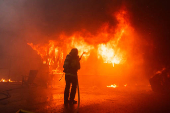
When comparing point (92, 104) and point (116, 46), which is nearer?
point (92, 104)

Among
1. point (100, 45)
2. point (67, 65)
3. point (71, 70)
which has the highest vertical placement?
point (100, 45)

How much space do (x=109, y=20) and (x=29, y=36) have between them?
40.6 feet

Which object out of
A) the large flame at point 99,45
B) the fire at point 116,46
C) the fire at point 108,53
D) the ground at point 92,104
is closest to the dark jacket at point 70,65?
the ground at point 92,104

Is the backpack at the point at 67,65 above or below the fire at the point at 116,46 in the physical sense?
below

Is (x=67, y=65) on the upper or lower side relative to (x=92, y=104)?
upper

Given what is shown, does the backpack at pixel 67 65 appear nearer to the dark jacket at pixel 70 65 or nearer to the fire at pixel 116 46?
the dark jacket at pixel 70 65

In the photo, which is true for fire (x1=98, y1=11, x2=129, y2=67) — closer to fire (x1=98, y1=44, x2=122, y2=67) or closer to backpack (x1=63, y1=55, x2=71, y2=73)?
fire (x1=98, y1=44, x2=122, y2=67)

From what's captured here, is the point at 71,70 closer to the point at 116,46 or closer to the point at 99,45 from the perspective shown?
the point at 116,46

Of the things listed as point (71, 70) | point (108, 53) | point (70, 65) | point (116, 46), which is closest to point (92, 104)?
point (71, 70)

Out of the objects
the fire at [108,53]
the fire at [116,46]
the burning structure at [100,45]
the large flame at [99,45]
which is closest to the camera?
the fire at [116,46]

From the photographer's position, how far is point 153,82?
8258 millimetres

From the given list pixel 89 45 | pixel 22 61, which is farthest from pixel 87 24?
pixel 22 61

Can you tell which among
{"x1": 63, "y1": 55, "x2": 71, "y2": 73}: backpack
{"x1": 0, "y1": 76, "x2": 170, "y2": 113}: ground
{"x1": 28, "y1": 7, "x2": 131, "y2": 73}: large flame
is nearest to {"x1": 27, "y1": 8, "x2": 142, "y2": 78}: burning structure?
{"x1": 28, "y1": 7, "x2": 131, "y2": 73}: large flame

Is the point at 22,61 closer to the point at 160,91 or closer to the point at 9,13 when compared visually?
the point at 9,13
